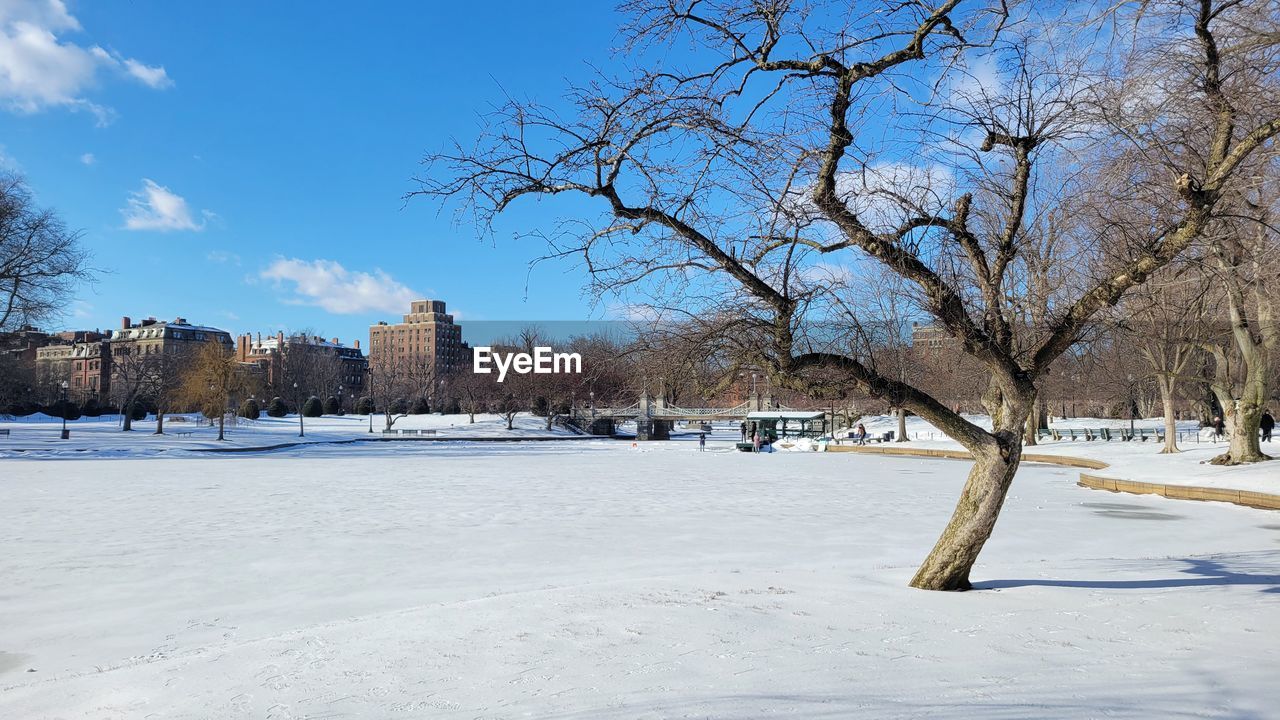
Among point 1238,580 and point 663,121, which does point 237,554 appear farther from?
point 1238,580

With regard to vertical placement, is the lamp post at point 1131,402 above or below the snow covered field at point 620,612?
above

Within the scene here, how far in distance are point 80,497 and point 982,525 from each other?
18.9 m

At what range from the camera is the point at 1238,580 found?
8.71 m

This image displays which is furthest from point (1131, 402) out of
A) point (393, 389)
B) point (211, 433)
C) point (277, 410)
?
point (393, 389)

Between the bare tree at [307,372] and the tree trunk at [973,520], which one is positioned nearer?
the tree trunk at [973,520]

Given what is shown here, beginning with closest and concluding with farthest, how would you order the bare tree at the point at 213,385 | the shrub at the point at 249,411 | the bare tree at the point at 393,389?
the bare tree at the point at 213,385 → the shrub at the point at 249,411 → the bare tree at the point at 393,389

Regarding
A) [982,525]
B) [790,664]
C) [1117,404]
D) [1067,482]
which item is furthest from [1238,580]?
[1117,404]

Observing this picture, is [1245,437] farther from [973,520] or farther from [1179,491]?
[973,520]

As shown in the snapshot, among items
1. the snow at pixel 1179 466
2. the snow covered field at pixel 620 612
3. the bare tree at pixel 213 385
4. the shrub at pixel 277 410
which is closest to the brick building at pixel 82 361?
the shrub at pixel 277 410

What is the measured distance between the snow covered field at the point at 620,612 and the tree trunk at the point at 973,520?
13.4 inches

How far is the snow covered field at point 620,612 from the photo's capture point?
16.1 feet

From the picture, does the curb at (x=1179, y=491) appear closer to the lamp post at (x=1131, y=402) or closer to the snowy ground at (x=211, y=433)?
the lamp post at (x=1131, y=402)

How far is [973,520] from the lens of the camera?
770 centimetres

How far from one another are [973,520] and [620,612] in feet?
10.9
